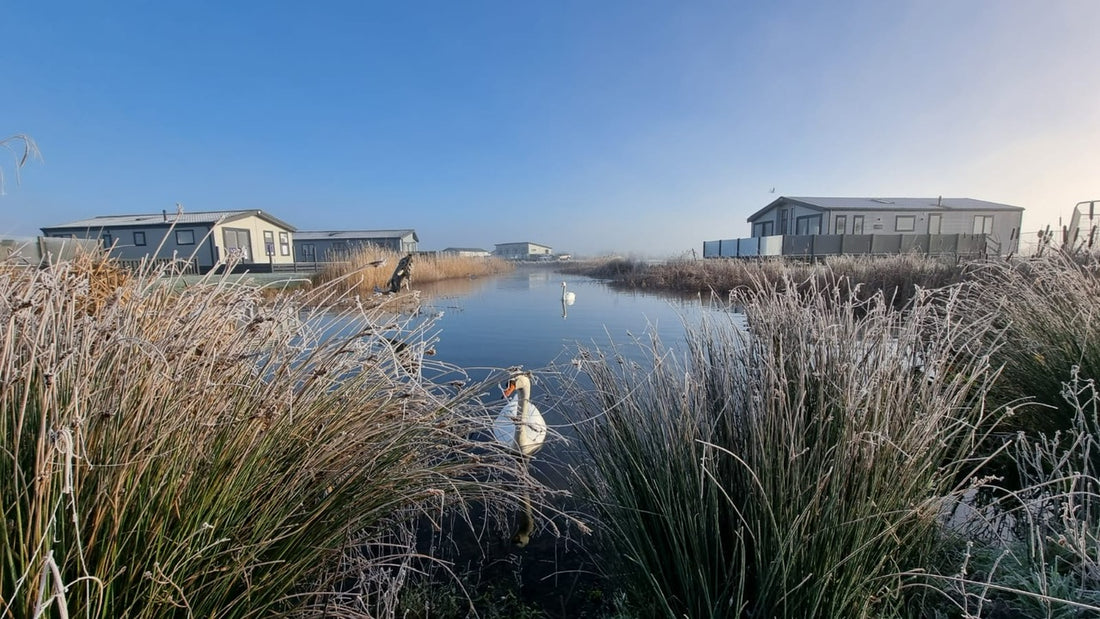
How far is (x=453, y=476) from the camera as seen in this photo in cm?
166

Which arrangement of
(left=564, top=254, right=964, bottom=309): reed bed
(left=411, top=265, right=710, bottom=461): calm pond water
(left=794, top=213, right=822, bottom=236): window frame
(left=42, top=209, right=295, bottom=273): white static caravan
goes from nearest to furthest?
(left=564, top=254, right=964, bottom=309): reed bed, (left=411, top=265, right=710, bottom=461): calm pond water, (left=42, top=209, right=295, bottom=273): white static caravan, (left=794, top=213, right=822, bottom=236): window frame

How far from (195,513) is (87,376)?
1.25ft

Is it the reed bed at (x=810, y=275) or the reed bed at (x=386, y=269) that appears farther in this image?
the reed bed at (x=386, y=269)

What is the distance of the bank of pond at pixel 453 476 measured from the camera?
918 mm

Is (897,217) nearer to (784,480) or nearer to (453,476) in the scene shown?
(784,480)

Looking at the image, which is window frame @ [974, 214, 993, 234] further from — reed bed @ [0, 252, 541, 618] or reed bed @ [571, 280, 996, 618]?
reed bed @ [0, 252, 541, 618]

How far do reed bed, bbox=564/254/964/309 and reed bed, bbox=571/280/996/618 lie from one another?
38 centimetres

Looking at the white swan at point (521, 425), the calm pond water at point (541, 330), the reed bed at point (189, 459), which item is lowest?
the calm pond water at point (541, 330)

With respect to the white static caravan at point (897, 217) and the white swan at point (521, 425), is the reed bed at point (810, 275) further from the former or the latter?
the white static caravan at point (897, 217)

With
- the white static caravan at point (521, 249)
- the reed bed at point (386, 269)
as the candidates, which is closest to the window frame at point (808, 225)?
the reed bed at point (386, 269)

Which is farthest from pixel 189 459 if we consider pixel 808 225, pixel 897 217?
pixel 897 217

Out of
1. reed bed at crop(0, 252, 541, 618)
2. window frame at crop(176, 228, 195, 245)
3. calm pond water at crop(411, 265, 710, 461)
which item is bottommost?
calm pond water at crop(411, 265, 710, 461)

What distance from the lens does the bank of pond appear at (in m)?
0.92

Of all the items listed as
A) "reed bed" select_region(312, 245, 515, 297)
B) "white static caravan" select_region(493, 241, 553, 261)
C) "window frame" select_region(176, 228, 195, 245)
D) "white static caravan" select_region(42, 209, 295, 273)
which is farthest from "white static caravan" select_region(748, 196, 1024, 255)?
"white static caravan" select_region(493, 241, 553, 261)
